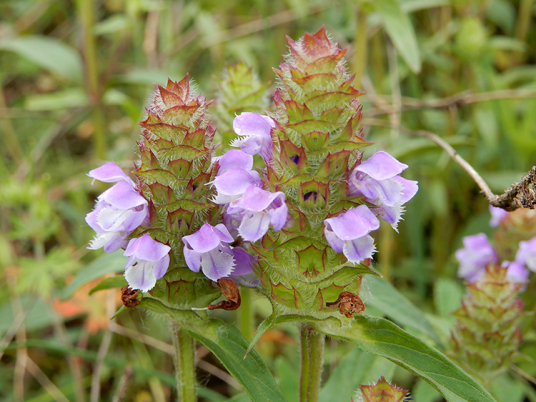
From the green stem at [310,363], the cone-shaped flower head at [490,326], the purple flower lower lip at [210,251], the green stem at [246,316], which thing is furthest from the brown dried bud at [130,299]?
the cone-shaped flower head at [490,326]

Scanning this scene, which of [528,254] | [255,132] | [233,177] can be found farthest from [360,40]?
[233,177]

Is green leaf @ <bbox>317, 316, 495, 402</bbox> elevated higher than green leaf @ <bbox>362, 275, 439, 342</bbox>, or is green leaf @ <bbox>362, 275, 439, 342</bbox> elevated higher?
green leaf @ <bbox>362, 275, 439, 342</bbox>

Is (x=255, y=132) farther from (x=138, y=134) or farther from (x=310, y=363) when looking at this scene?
(x=138, y=134)

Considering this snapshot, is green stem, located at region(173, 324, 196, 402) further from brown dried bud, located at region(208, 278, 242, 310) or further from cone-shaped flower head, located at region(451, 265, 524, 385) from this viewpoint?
cone-shaped flower head, located at region(451, 265, 524, 385)

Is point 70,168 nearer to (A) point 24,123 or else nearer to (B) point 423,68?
(A) point 24,123

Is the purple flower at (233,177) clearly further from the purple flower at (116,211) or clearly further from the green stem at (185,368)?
the green stem at (185,368)

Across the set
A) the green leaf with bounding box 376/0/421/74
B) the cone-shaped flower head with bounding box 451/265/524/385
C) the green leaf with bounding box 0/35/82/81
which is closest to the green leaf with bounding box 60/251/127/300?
the cone-shaped flower head with bounding box 451/265/524/385
